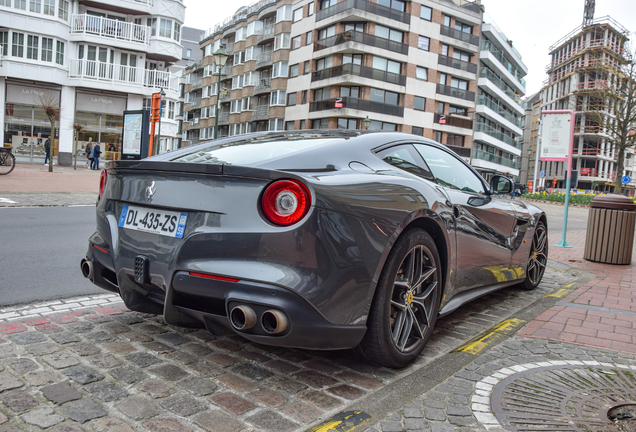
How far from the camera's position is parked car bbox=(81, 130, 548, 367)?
7.91 feet

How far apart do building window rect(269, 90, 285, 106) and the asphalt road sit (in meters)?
45.1

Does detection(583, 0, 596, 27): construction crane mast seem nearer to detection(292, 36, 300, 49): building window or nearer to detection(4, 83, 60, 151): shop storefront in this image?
detection(292, 36, 300, 49): building window

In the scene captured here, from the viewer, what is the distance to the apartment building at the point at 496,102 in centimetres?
5556

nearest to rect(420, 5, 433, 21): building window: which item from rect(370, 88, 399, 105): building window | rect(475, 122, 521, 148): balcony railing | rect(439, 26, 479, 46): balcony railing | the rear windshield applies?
rect(439, 26, 479, 46): balcony railing

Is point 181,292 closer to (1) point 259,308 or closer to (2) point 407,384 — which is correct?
(1) point 259,308

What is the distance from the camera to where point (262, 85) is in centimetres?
5631

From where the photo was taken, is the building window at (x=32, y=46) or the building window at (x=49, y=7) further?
the building window at (x=49, y=7)

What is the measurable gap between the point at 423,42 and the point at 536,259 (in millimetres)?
→ 46919

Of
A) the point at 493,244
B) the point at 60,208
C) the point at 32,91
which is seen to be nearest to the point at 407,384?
the point at 493,244

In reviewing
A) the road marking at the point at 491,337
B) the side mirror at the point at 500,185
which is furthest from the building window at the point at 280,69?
the road marking at the point at 491,337

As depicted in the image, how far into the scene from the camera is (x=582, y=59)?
76.7m

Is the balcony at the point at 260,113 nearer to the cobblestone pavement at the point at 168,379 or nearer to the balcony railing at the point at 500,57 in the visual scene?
the balcony railing at the point at 500,57

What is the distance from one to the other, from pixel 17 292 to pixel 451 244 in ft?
11.0

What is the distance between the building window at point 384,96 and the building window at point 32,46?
26.2m
